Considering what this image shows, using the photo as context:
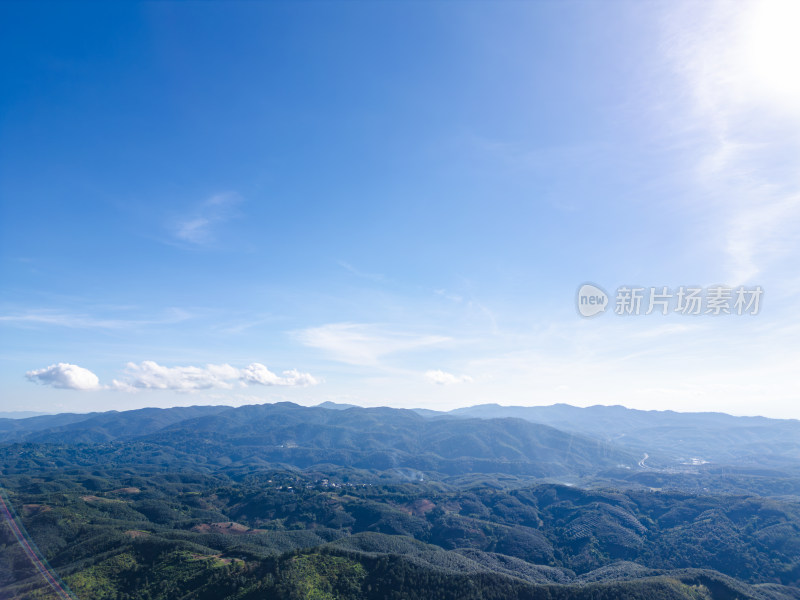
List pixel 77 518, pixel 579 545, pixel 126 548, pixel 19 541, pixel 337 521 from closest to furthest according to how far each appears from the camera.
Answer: pixel 126 548 → pixel 19 541 → pixel 77 518 → pixel 579 545 → pixel 337 521

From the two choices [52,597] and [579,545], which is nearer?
[52,597]

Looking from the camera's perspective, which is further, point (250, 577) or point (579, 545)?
point (579, 545)

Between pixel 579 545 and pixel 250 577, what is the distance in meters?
147

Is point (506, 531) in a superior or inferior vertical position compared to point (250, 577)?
inferior

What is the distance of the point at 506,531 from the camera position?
19100 cm

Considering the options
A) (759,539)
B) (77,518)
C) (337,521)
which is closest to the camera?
(77,518)

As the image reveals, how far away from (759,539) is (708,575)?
85.2 metres

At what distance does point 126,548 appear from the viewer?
111 metres

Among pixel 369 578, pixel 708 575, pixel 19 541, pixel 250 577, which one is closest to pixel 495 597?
pixel 369 578

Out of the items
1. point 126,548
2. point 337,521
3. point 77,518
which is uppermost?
point 126,548

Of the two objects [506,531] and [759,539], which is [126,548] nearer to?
[506,531]

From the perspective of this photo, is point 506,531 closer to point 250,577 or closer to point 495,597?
point 495,597

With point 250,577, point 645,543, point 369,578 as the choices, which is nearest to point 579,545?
point 645,543

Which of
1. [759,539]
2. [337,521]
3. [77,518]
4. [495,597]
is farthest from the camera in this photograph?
[337,521]
